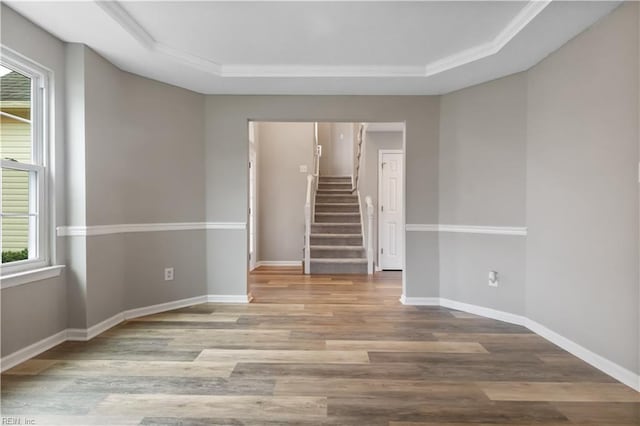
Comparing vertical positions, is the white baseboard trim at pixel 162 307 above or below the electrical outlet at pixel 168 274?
below

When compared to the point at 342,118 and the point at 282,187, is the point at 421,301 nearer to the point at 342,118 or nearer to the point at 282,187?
the point at 342,118

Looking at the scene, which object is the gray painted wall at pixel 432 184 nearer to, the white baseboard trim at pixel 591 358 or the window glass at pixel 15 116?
the white baseboard trim at pixel 591 358

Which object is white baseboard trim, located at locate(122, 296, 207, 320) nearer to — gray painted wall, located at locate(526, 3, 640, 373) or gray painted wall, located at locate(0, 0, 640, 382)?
gray painted wall, located at locate(0, 0, 640, 382)

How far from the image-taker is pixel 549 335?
9.33 feet

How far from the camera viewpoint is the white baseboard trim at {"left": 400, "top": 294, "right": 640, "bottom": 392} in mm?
2154

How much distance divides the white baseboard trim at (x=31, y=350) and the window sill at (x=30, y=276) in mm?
445

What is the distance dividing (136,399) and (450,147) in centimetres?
343

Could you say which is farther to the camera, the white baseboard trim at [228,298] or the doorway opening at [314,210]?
the doorway opening at [314,210]

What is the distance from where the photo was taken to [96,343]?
2707 mm

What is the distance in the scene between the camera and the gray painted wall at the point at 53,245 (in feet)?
7.47

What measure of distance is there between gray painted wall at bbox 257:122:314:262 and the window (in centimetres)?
397

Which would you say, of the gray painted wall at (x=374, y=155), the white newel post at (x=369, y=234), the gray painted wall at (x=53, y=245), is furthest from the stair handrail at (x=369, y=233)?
the gray painted wall at (x=53, y=245)

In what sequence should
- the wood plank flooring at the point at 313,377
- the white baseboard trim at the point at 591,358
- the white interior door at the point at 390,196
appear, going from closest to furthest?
the wood plank flooring at the point at 313,377, the white baseboard trim at the point at 591,358, the white interior door at the point at 390,196

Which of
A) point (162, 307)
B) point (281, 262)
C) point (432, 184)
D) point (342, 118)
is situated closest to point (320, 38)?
point (342, 118)
